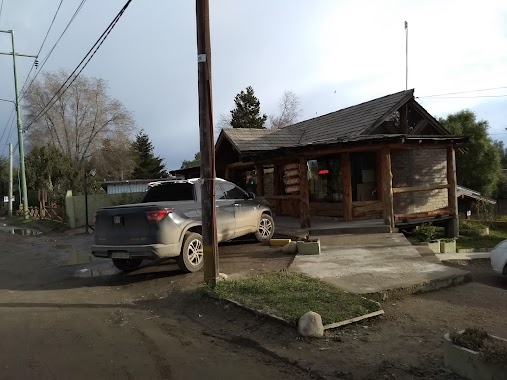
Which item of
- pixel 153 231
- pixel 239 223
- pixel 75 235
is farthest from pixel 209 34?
pixel 75 235

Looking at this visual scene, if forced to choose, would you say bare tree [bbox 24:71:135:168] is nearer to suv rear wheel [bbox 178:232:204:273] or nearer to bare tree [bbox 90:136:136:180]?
bare tree [bbox 90:136:136:180]

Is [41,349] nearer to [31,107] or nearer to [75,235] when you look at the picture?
[75,235]

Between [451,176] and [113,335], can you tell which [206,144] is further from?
[451,176]

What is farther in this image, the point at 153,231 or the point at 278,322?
the point at 153,231

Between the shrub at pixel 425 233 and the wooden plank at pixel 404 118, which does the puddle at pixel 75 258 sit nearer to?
the shrub at pixel 425 233

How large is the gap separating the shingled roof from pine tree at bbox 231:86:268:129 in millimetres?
28771

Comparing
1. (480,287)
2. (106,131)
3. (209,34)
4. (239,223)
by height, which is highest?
(106,131)

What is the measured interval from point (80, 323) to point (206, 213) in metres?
2.49

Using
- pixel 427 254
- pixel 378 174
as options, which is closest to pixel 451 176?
pixel 378 174

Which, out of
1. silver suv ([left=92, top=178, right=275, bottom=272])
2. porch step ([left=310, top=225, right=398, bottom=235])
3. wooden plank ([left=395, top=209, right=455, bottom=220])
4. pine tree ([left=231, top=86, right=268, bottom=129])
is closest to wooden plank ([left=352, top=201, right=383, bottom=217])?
wooden plank ([left=395, top=209, right=455, bottom=220])

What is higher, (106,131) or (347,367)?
(106,131)

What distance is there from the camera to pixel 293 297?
642cm

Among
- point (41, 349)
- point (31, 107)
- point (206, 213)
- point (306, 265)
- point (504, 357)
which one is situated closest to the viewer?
point (504, 357)

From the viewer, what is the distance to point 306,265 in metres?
8.70
